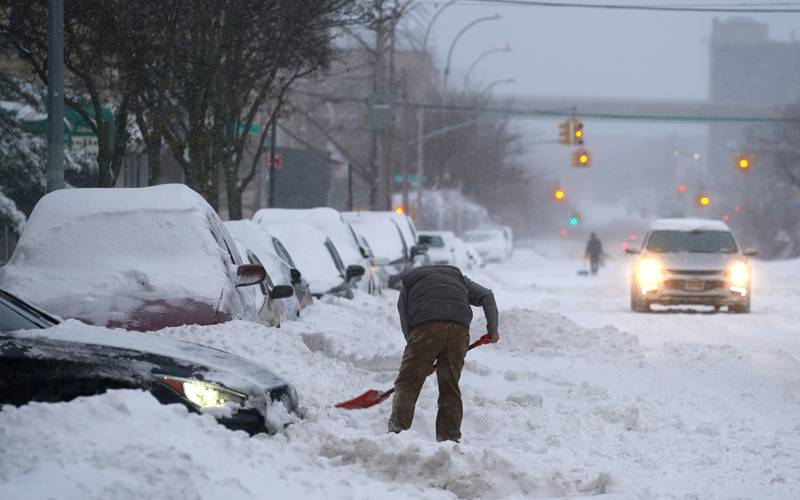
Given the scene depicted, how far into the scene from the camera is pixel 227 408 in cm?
785

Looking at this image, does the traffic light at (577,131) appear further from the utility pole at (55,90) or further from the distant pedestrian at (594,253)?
the utility pole at (55,90)

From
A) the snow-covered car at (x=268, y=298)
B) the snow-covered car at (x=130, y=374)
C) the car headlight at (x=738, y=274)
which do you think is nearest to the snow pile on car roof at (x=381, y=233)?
the car headlight at (x=738, y=274)

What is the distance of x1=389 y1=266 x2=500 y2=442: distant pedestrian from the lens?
9.90 metres

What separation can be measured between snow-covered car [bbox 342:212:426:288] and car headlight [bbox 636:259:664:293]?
4581 millimetres

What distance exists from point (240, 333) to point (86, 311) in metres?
1.17

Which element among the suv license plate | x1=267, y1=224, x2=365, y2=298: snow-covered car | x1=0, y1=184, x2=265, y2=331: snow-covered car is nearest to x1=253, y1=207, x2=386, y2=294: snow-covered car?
x1=267, y1=224, x2=365, y2=298: snow-covered car

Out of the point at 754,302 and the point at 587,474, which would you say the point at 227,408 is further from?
the point at 754,302

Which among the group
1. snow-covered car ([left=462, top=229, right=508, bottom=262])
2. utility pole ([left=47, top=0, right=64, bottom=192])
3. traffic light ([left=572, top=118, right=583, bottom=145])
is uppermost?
traffic light ([left=572, top=118, right=583, bottom=145])

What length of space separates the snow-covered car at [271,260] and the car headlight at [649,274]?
10.4 meters

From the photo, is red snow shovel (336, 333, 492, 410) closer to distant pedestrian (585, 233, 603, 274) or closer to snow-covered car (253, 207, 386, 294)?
snow-covered car (253, 207, 386, 294)

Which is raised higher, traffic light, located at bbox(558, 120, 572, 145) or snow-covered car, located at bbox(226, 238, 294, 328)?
traffic light, located at bbox(558, 120, 572, 145)

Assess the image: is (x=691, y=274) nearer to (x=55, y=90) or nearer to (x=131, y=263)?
(x=55, y=90)

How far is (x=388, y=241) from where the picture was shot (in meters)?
29.2

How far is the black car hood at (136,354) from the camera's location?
7.59 metres
